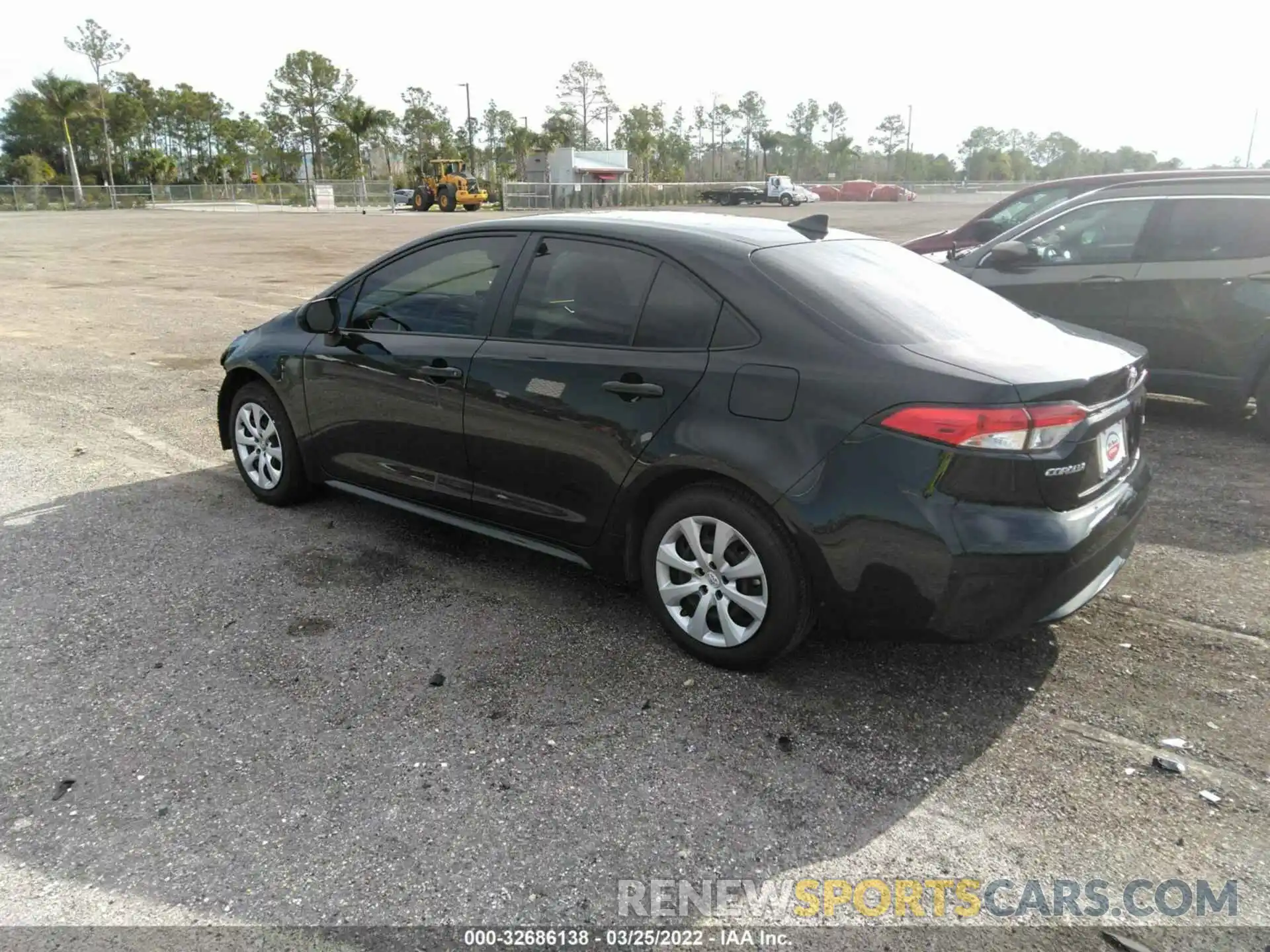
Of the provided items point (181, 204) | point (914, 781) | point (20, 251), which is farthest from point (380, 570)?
point (181, 204)

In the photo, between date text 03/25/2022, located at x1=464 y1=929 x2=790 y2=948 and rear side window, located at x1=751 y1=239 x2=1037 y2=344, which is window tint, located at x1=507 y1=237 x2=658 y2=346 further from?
date text 03/25/2022, located at x1=464 y1=929 x2=790 y2=948

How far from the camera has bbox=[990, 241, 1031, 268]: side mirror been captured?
23.0ft

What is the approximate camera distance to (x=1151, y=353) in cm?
652

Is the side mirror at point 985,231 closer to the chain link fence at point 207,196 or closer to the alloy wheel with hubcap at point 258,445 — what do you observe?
the alloy wheel with hubcap at point 258,445

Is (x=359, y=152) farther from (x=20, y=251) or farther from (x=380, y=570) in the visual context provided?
(x=380, y=570)

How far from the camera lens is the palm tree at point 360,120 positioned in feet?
243

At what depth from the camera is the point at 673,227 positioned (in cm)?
383

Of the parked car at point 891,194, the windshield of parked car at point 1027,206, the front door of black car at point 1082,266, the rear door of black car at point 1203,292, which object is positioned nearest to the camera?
the rear door of black car at point 1203,292

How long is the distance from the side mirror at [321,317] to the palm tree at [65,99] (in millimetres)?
74242

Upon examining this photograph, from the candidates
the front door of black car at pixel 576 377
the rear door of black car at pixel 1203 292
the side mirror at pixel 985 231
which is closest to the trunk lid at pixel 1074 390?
the front door of black car at pixel 576 377

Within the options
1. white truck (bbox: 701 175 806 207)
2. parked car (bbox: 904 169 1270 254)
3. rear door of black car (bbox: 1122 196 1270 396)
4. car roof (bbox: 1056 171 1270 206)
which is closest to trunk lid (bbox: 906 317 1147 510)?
rear door of black car (bbox: 1122 196 1270 396)

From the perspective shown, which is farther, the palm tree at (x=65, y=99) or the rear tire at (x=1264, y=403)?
the palm tree at (x=65, y=99)

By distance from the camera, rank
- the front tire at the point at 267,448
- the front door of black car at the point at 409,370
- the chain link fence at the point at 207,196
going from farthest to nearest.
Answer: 1. the chain link fence at the point at 207,196
2. the front tire at the point at 267,448
3. the front door of black car at the point at 409,370

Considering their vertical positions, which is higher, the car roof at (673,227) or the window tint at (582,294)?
the car roof at (673,227)
